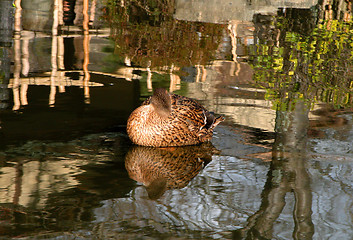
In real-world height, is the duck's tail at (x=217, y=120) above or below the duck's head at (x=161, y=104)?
below

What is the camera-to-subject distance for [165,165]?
272 inches

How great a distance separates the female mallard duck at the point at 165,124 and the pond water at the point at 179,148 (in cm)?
15

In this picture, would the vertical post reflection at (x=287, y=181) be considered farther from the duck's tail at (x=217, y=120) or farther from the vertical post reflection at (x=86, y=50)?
the vertical post reflection at (x=86, y=50)

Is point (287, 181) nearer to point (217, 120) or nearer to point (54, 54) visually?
point (217, 120)

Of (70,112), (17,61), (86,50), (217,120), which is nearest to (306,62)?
(217,120)

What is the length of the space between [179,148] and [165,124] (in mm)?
376

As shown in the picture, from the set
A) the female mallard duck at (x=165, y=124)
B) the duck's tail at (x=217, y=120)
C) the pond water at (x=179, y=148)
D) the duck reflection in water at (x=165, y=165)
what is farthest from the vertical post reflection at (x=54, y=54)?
the duck's tail at (x=217, y=120)

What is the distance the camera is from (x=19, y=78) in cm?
950

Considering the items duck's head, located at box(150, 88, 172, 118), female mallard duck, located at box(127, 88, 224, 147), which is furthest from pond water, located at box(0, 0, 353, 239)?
duck's head, located at box(150, 88, 172, 118)

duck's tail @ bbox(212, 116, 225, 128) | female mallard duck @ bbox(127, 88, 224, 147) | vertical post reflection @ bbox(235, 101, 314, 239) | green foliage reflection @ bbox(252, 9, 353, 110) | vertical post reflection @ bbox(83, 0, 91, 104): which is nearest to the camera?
vertical post reflection @ bbox(235, 101, 314, 239)

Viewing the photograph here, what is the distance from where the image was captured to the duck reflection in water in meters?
6.34

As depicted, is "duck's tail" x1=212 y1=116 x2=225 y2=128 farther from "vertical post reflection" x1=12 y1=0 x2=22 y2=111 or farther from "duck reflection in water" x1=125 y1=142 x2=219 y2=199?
"vertical post reflection" x1=12 y1=0 x2=22 y2=111

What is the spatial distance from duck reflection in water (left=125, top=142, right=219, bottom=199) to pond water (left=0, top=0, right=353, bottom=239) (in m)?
0.02

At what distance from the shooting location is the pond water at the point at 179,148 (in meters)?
5.48
